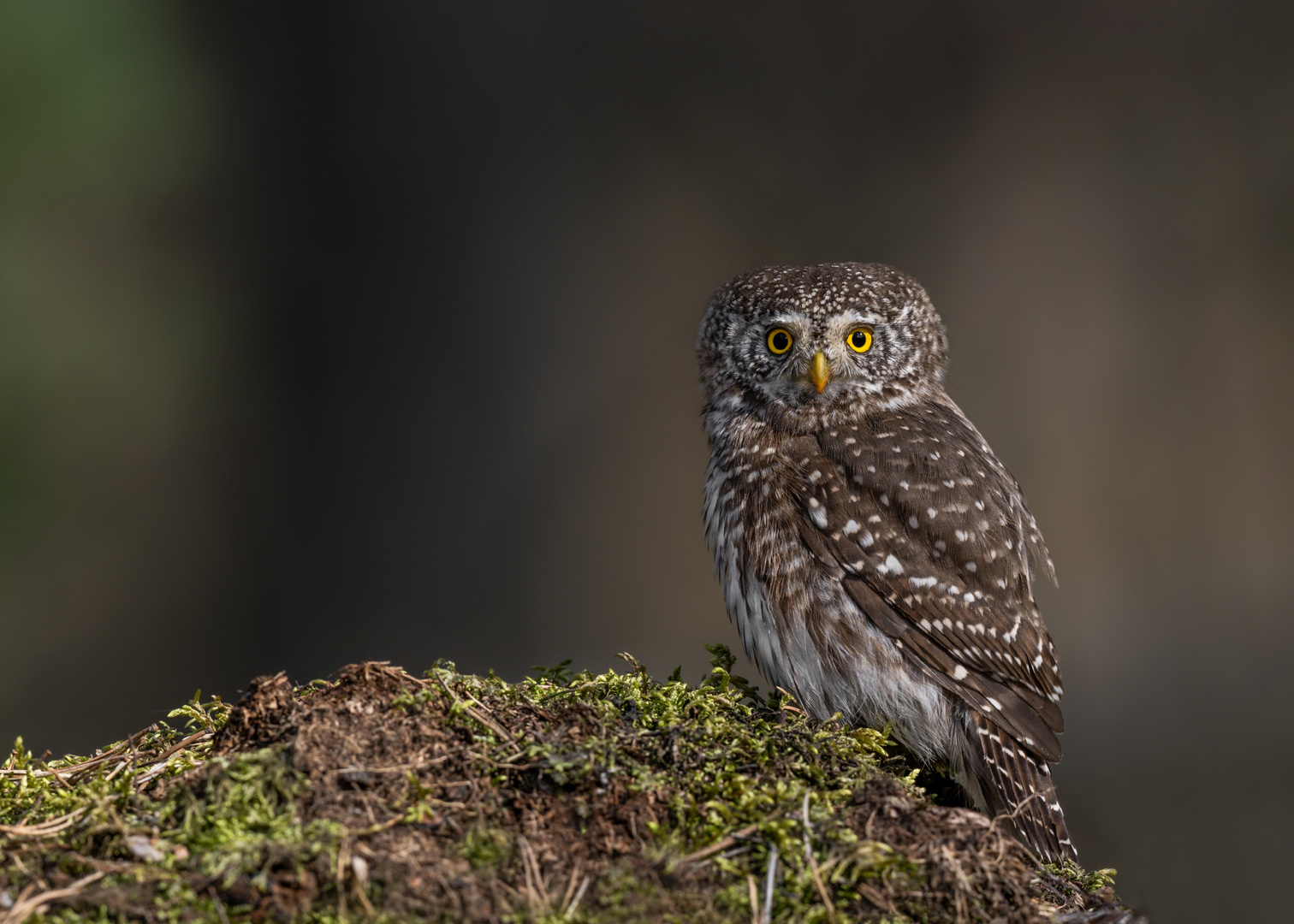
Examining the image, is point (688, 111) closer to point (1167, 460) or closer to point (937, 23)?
point (937, 23)

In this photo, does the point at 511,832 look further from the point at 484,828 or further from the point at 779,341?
the point at 779,341

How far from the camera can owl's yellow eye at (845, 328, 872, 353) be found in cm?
314

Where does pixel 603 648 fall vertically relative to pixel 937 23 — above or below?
below

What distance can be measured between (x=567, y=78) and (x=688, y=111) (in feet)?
Answer: 2.85

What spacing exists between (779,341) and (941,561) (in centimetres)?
90

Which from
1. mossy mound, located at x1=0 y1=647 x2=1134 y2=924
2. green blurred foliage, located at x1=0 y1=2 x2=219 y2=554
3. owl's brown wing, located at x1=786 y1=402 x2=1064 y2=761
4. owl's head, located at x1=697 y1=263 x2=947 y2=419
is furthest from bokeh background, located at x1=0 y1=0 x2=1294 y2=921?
mossy mound, located at x1=0 y1=647 x2=1134 y2=924

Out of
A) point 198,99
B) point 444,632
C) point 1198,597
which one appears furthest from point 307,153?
point 1198,597

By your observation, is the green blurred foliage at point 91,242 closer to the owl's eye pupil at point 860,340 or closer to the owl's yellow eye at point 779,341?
the owl's yellow eye at point 779,341

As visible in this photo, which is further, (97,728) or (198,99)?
(97,728)

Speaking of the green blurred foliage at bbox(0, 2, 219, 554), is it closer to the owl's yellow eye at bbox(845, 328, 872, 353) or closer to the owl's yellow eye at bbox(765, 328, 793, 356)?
the owl's yellow eye at bbox(765, 328, 793, 356)

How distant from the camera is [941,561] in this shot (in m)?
2.78

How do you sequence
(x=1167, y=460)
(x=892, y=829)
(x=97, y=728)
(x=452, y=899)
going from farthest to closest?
(x=97, y=728)
(x=1167, y=460)
(x=892, y=829)
(x=452, y=899)

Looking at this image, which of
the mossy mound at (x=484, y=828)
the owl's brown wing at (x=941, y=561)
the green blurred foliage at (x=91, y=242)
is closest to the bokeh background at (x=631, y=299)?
the green blurred foliage at (x=91, y=242)

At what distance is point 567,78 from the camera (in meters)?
6.36
